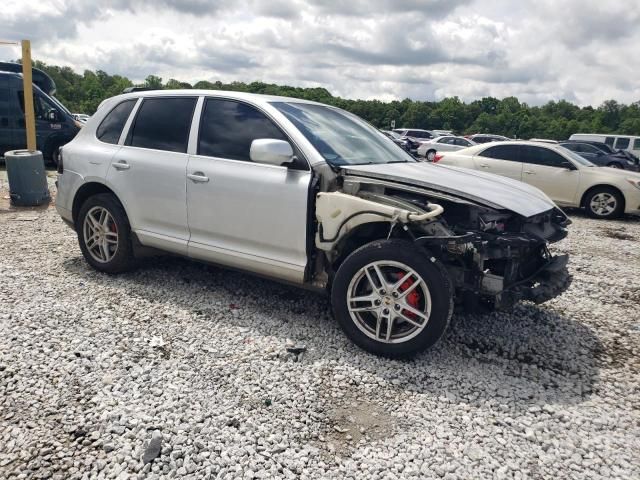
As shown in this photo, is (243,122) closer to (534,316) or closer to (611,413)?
(534,316)

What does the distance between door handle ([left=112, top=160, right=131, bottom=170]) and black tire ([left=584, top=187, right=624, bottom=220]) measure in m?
9.13

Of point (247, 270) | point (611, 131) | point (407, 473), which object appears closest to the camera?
point (407, 473)

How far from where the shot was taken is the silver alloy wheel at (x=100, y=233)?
492 cm

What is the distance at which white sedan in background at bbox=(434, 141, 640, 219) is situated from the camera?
396 inches

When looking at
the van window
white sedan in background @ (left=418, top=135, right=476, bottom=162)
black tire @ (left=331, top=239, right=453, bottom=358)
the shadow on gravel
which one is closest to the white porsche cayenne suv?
black tire @ (left=331, top=239, right=453, bottom=358)

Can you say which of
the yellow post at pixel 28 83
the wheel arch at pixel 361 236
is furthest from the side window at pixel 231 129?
the yellow post at pixel 28 83

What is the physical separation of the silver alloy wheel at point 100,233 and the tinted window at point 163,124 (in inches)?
30.3

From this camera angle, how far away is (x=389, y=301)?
3.44m

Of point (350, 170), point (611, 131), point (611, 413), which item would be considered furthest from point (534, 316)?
point (611, 131)

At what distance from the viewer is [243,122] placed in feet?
13.8

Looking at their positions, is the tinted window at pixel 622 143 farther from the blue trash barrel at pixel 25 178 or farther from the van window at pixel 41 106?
the blue trash barrel at pixel 25 178

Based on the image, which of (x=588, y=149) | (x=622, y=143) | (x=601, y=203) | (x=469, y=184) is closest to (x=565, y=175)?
(x=601, y=203)

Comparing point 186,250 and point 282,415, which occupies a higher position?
point 186,250

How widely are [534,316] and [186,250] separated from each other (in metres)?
3.13
